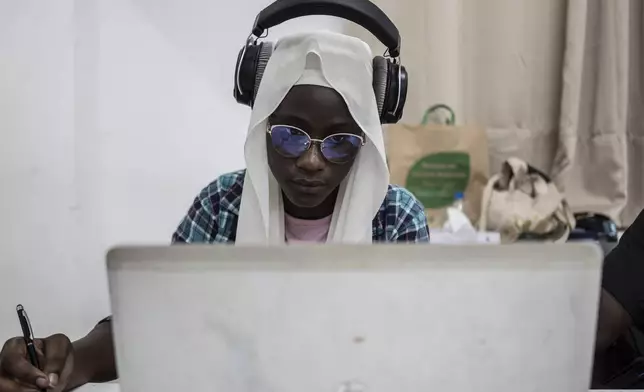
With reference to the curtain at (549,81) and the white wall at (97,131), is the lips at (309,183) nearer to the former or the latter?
the white wall at (97,131)

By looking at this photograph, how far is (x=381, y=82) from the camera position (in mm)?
1129

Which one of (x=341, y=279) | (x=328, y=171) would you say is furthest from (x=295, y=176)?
(x=341, y=279)

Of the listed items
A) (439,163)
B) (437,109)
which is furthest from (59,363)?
(437,109)

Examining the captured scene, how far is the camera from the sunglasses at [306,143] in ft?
3.41

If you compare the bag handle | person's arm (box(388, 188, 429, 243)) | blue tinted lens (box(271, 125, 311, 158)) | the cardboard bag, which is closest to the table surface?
blue tinted lens (box(271, 125, 311, 158))

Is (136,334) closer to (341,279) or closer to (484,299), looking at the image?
(341,279)

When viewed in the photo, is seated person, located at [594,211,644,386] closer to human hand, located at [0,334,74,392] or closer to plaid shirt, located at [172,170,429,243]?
plaid shirt, located at [172,170,429,243]

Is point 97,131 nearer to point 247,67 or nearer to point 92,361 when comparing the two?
point 247,67

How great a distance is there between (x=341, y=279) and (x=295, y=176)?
Result: 539 mm

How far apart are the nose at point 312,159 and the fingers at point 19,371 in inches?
18.6

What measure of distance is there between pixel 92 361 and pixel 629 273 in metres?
0.88

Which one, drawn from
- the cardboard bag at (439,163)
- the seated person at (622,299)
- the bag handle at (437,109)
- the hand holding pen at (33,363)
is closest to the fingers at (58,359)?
the hand holding pen at (33,363)

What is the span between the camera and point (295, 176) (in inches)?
42.0

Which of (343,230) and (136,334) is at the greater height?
(136,334)
